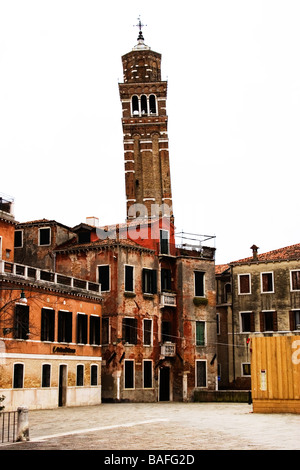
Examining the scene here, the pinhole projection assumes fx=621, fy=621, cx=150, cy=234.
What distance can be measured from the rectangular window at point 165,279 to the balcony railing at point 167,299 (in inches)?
20.2

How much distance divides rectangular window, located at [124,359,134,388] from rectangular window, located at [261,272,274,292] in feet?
42.2

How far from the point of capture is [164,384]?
4228 centimetres

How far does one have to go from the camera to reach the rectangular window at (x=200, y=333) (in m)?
43.4

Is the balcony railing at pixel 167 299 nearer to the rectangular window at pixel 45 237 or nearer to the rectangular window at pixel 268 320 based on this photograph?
the rectangular window at pixel 268 320

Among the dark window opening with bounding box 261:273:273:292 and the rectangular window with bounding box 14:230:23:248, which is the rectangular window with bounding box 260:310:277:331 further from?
the rectangular window with bounding box 14:230:23:248

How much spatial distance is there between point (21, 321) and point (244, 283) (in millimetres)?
21707

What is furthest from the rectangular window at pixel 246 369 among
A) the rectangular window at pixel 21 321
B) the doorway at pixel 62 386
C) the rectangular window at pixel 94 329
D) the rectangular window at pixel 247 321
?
the rectangular window at pixel 21 321

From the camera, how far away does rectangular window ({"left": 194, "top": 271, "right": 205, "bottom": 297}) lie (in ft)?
146

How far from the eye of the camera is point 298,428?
18516 mm

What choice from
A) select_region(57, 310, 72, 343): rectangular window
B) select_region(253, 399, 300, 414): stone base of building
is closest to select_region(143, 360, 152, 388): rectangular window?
select_region(57, 310, 72, 343): rectangular window
